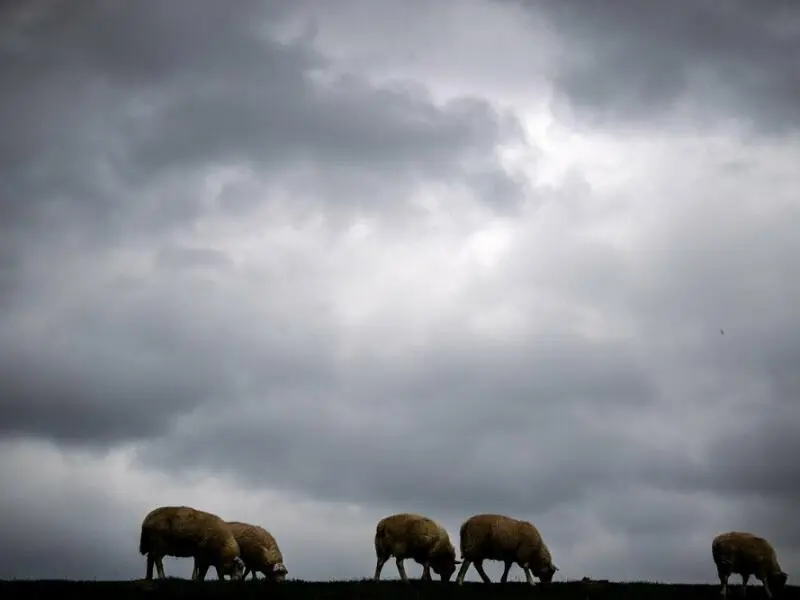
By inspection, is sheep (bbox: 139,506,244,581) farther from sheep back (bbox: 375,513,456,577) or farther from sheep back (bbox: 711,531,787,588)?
sheep back (bbox: 711,531,787,588)

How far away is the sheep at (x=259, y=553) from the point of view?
1527 inches

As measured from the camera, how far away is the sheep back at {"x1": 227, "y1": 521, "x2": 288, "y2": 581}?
1527 inches

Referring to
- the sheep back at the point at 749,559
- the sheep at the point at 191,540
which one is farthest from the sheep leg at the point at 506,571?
the sheep at the point at 191,540

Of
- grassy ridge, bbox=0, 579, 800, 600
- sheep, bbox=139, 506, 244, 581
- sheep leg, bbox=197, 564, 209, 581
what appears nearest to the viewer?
grassy ridge, bbox=0, 579, 800, 600

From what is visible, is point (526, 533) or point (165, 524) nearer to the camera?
point (165, 524)

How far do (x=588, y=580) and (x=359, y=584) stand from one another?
346 inches

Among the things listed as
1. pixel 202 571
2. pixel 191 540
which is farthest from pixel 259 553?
pixel 191 540

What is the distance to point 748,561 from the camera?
36.8 m

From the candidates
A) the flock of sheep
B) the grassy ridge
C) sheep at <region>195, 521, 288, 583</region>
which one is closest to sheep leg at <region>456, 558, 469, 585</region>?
the flock of sheep

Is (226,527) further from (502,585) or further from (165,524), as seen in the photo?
(502,585)

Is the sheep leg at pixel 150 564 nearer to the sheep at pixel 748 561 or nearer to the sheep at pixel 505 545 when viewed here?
the sheep at pixel 505 545

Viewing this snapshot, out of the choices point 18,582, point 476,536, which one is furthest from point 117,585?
point 476,536

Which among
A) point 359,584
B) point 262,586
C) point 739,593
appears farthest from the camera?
point 739,593

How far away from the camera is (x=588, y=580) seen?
34531mm
